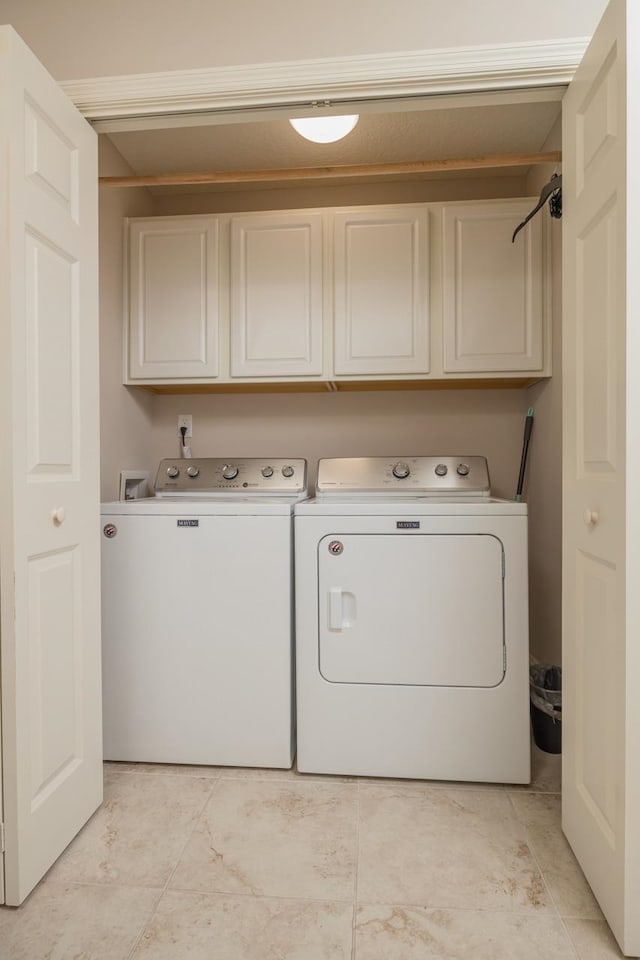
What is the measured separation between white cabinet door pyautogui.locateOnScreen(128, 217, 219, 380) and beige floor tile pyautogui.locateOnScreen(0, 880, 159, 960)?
190 centimetres

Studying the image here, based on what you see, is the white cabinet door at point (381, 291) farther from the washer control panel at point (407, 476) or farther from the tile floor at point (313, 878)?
the tile floor at point (313, 878)

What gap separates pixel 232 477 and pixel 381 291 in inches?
41.4

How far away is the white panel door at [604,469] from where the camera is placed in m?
1.18

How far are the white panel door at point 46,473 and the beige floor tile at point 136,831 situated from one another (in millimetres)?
61

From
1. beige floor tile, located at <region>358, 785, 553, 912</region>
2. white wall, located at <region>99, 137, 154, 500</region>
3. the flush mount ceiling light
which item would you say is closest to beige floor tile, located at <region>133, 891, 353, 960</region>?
beige floor tile, located at <region>358, 785, 553, 912</region>

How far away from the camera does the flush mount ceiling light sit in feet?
6.40

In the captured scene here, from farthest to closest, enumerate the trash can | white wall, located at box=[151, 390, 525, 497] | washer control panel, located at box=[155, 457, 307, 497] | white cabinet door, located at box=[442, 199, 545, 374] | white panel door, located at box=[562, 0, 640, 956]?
white wall, located at box=[151, 390, 525, 497] < washer control panel, located at box=[155, 457, 307, 497] < white cabinet door, located at box=[442, 199, 545, 374] < the trash can < white panel door, located at box=[562, 0, 640, 956]

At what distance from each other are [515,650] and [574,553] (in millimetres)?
511

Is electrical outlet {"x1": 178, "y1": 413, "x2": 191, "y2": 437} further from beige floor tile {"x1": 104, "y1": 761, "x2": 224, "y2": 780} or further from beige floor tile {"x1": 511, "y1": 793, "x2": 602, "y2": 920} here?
beige floor tile {"x1": 511, "y1": 793, "x2": 602, "y2": 920}

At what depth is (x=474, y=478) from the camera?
2459 mm

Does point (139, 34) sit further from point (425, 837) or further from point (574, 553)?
point (425, 837)

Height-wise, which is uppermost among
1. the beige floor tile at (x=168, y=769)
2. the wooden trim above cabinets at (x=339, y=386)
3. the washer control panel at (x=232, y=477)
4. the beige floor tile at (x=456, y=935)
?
the wooden trim above cabinets at (x=339, y=386)

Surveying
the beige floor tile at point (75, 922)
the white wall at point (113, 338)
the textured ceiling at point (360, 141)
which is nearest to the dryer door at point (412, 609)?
the beige floor tile at point (75, 922)

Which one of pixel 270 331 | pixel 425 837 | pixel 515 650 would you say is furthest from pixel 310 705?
pixel 270 331
